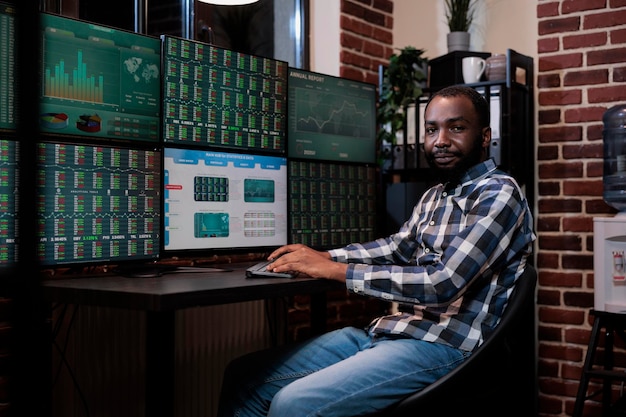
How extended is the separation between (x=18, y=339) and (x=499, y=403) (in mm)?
1431

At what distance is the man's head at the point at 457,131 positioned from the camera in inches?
74.1

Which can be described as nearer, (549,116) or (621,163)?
(621,163)

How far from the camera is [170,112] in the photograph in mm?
2066

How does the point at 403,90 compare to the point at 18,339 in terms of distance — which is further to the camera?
the point at 403,90

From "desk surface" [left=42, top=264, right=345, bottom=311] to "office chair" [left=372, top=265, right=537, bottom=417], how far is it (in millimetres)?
383

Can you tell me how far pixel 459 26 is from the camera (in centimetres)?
328

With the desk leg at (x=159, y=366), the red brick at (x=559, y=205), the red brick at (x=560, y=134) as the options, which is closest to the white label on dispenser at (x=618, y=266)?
the red brick at (x=559, y=205)

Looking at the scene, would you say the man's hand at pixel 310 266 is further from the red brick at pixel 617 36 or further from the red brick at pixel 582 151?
the red brick at pixel 617 36

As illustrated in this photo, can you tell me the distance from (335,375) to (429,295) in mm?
292

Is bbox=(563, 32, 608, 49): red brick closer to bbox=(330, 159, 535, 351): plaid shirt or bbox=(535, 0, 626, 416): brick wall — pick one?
bbox=(535, 0, 626, 416): brick wall

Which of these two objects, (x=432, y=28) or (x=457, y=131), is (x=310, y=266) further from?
(x=432, y=28)

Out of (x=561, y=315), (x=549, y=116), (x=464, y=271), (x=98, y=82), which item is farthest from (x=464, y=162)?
(x=561, y=315)

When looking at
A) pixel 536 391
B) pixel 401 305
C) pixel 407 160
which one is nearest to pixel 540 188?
pixel 407 160

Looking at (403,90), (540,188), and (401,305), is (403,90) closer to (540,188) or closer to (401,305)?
(540,188)
